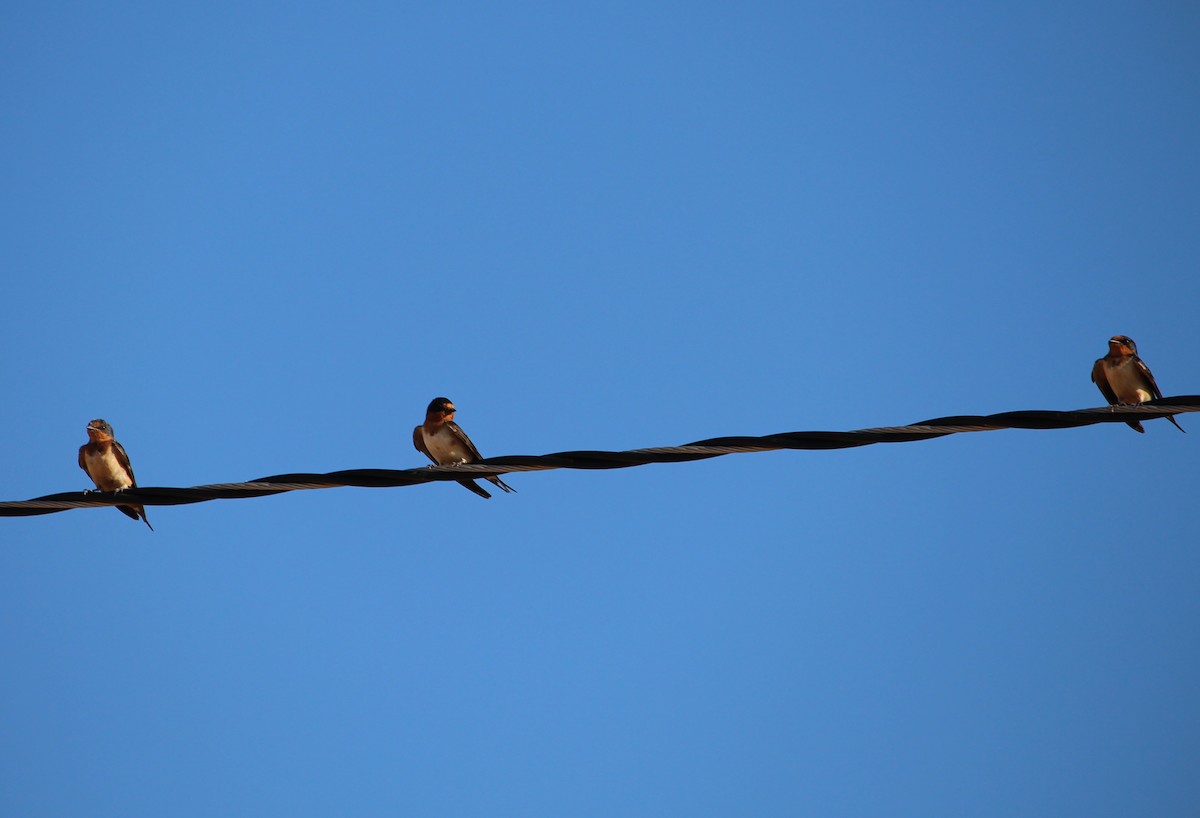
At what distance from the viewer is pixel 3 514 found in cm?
665

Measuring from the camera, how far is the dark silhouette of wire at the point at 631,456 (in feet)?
20.4

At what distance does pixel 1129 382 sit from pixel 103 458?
9.47 meters

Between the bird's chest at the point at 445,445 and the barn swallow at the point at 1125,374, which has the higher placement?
the bird's chest at the point at 445,445

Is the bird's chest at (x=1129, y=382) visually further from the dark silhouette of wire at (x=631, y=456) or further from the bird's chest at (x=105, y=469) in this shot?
the bird's chest at (x=105, y=469)

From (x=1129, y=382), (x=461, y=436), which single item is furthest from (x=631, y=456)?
(x=1129, y=382)

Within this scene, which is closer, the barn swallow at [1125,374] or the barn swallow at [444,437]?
the barn swallow at [1125,374]

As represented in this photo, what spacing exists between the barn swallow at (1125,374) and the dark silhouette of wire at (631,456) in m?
5.45

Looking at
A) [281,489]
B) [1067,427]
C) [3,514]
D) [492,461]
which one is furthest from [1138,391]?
[3,514]

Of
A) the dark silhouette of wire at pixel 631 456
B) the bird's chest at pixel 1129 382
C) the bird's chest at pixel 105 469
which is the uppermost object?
the bird's chest at pixel 105 469

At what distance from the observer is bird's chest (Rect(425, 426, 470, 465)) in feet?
41.7

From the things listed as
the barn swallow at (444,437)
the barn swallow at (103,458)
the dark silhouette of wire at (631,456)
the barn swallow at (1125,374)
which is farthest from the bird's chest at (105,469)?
the barn swallow at (1125,374)

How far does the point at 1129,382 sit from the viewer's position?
1162cm

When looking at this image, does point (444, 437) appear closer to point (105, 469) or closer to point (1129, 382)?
point (105, 469)

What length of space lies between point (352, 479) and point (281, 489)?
356 millimetres
